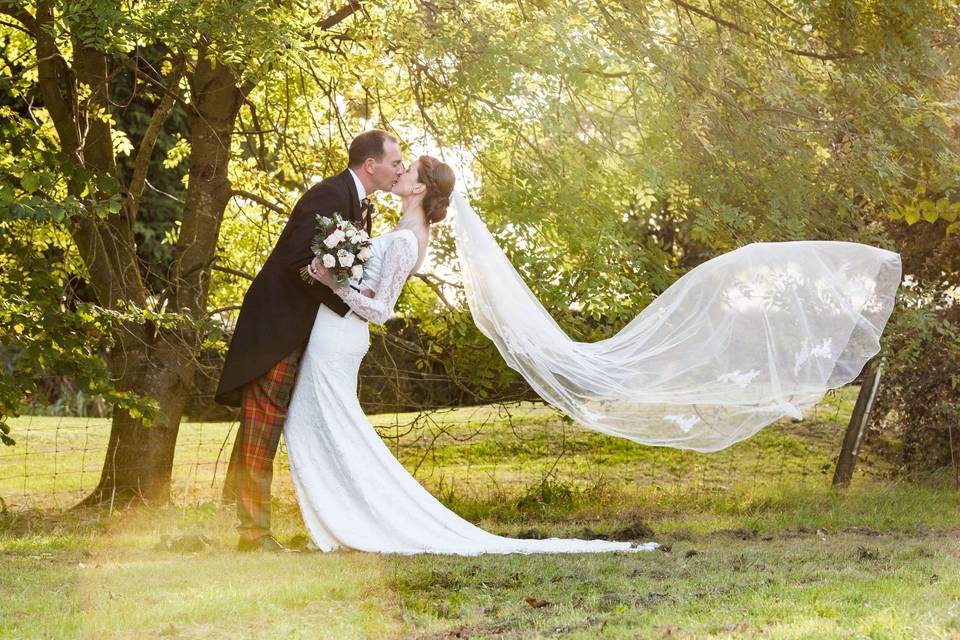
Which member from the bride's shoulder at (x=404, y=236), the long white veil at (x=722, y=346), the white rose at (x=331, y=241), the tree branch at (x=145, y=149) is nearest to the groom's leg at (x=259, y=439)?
the white rose at (x=331, y=241)

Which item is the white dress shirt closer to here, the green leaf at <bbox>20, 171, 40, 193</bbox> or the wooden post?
the green leaf at <bbox>20, 171, 40, 193</bbox>

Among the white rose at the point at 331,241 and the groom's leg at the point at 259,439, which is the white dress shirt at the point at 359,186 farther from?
the groom's leg at the point at 259,439

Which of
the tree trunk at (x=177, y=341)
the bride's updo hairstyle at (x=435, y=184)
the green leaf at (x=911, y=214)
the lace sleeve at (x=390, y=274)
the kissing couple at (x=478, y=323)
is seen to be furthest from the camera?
the tree trunk at (x=177, y=341)

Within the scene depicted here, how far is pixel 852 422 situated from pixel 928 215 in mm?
2195

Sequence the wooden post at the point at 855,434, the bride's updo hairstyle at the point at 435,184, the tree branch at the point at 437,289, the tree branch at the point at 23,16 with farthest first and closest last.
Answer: the wooden post at the point at 855,434 < the tree branch at the point at 437,289 < the tree branch at the point at 23,16 < the bride's updo hairstyle at the point at 435,184

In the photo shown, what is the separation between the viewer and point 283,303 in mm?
6070

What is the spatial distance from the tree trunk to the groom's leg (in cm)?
230

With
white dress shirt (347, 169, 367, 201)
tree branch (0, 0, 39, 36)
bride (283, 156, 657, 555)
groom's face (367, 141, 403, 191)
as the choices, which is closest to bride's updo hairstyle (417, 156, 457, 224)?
bride (283, 156, 657, 555)

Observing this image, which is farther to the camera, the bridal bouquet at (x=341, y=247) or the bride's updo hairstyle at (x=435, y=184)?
the bride's updo hairstyle at (x=435, y=184)

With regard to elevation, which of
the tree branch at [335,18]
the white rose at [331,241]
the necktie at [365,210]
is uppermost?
the tree branch at [335,18]

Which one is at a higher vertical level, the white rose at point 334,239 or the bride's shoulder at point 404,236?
the bride's shoulder at point 404,236

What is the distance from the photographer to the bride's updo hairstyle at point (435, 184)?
6.24 m

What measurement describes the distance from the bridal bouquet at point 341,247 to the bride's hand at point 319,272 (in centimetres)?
4

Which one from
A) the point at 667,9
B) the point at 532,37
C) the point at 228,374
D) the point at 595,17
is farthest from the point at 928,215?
the point at 228,374
